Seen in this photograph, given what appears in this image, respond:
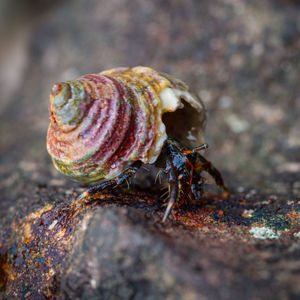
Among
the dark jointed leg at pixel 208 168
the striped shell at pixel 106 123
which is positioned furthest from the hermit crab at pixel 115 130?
the dark jointed leg at pixel 208 168

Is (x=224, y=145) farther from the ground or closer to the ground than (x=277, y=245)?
closer to the ground

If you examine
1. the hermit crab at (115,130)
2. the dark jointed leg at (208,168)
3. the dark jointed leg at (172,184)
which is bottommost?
the dark jointed leg at (208,168)

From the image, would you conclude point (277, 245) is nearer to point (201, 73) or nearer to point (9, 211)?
point (9, 211)

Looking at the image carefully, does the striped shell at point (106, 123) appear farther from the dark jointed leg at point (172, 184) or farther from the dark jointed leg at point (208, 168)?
the dark jointed leg at point (208, 168)

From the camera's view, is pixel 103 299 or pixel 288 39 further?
pixel 288 39

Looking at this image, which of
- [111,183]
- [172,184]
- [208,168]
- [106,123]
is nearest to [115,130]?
[106,123]

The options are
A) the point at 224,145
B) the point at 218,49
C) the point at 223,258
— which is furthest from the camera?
the point at 218,49

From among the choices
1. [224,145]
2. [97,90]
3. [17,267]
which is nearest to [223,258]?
[97,90]

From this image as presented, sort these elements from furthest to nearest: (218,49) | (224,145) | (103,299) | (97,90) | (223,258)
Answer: (218,49) < (224,145) < (97,90) < (103,299) < (223,258)
